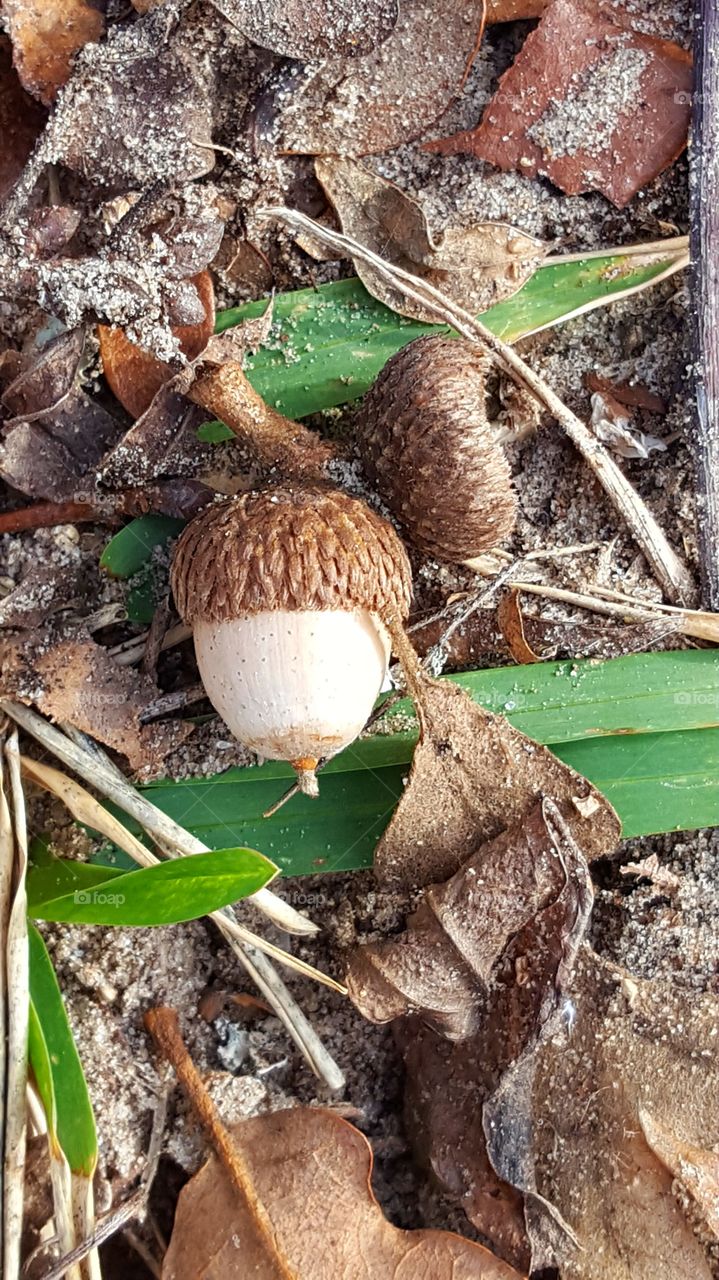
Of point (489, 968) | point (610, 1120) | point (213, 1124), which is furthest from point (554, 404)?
point (213, 1124)

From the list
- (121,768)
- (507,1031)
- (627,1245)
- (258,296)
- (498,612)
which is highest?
(258,296)

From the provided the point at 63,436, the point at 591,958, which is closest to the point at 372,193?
the point at 63,436

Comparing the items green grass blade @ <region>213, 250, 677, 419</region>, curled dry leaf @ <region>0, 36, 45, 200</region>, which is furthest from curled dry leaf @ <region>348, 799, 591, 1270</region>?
curled dry leaf @ <region>0, 36, 45, 200</region>

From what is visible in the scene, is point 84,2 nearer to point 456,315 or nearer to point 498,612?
point 456,315

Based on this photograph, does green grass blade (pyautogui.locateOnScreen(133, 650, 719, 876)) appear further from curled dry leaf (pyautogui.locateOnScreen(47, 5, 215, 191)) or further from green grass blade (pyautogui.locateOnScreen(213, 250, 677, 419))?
curled dry leaf (pyautogui.locateOnScreen(47, 5, 215, 191))

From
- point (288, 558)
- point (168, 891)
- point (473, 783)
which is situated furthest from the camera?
point (473, 783)

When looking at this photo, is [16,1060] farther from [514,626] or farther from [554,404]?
[554,404]
